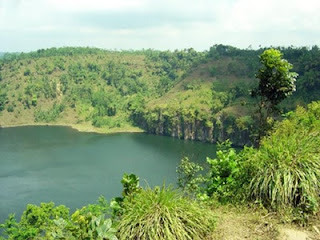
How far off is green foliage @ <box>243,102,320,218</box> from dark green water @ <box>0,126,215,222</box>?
70.2ft

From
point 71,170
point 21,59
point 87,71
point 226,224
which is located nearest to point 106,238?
point 226,224

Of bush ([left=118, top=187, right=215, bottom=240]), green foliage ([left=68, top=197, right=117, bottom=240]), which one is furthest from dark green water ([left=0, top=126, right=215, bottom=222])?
green foliage ([left=68, top=197, right=117, bottom=240])

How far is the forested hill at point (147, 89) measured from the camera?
67938mm

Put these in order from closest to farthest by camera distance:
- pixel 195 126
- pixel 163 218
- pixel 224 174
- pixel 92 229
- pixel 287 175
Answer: pixel 92 229
pixel 163 218
pixel 287 175
pixel 224 174
pixel 195 126

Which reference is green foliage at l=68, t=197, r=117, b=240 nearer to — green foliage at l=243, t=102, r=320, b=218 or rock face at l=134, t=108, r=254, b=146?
green foliage at l=243, t=102, r=320, b=218

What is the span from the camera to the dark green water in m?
37.6

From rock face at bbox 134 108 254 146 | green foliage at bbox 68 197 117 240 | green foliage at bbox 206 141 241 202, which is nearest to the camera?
green foliage at bbox 68 197 117 240

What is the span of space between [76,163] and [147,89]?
61579 mm

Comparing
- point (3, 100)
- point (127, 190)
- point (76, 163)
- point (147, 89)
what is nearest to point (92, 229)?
point (127, 190)

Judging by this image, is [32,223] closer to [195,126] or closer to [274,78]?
[274,78]

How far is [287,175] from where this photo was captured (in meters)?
5.76

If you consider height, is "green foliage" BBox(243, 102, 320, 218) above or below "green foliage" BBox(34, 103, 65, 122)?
above

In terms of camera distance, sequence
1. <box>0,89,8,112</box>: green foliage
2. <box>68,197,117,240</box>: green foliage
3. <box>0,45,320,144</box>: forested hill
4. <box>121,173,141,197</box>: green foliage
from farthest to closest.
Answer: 1. <box>0,89,8,112</box>: green foliage
2. <box>0,45,320,144</box>: forested hill
3. <box>121,173,141,197</box>: green foliage
4. <box>68,197,117,240</box>: green foliage

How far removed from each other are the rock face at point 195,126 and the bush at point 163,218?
186ft
